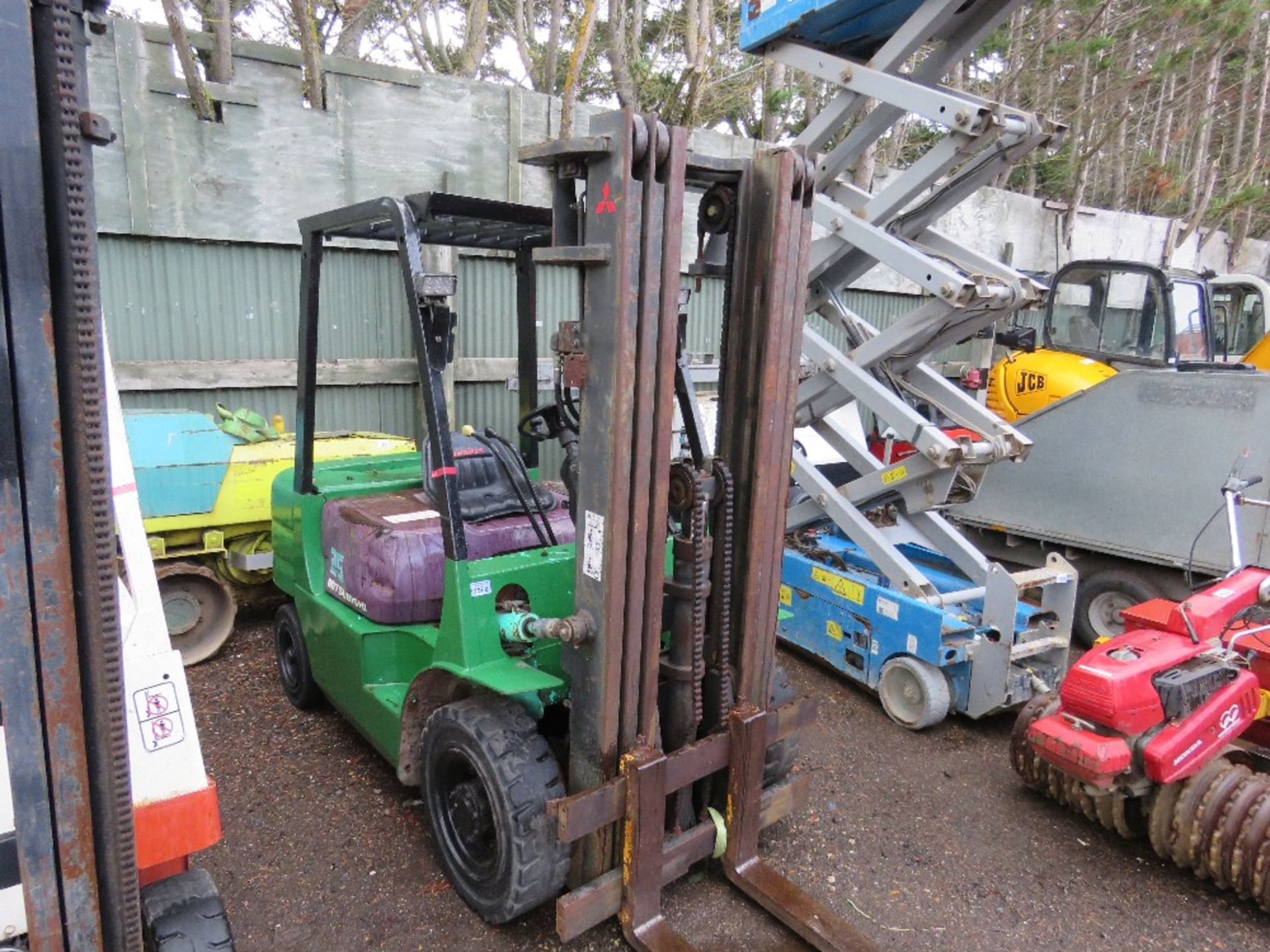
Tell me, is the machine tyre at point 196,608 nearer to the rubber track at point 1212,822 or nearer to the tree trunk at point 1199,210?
the rubber track at point 1212,822

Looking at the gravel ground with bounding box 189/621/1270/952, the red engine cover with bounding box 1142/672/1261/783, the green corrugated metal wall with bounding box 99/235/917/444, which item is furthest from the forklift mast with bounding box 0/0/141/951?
the green corrugated metal wall with bounding box 99/235/917/444

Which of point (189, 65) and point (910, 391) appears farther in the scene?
point (189, 65)

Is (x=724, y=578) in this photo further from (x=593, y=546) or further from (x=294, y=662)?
(x=294, y=662)

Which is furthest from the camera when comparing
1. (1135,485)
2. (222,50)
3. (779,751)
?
(222,50)

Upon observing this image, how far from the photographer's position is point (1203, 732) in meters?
3.04

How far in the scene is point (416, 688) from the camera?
3.10 metres

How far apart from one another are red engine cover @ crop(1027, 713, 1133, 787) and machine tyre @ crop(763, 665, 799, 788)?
3.00ft

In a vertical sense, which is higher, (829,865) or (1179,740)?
(1179,740)

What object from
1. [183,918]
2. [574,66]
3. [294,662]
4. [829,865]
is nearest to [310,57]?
[574,66]

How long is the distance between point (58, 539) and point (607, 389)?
140cm

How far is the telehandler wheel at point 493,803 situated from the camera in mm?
2594

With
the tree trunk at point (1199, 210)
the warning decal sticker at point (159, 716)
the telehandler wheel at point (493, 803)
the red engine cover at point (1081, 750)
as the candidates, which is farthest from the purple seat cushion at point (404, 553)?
the tree trunk at point (1199, 210)

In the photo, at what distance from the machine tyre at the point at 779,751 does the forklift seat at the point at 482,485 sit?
1.18 meters

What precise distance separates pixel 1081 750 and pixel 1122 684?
28cm
